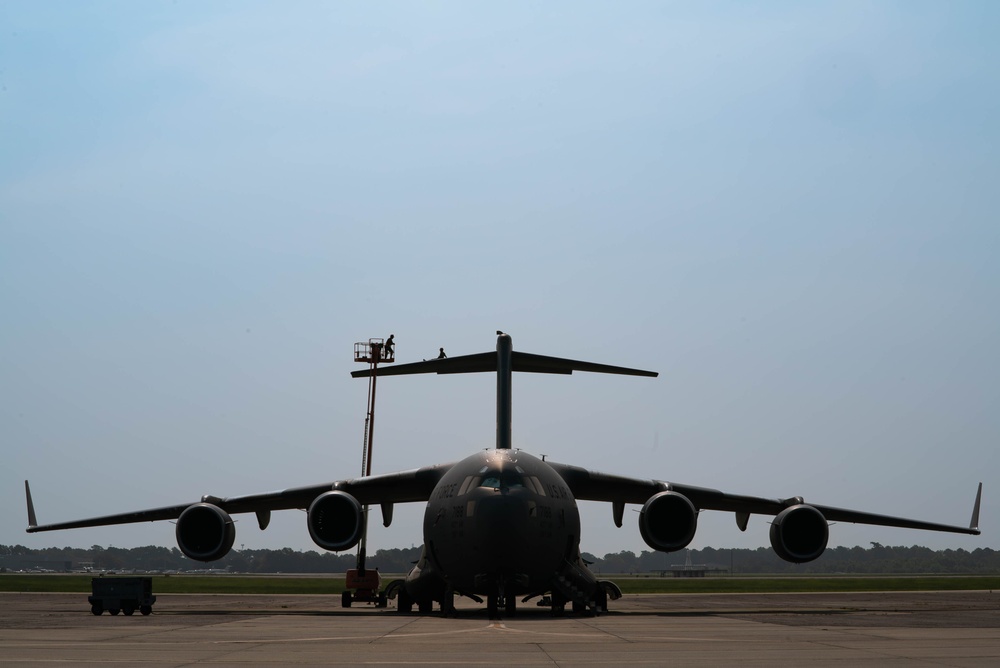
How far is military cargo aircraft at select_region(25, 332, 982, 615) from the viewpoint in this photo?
2084cm

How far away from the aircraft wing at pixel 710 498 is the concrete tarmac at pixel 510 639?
4010 mm

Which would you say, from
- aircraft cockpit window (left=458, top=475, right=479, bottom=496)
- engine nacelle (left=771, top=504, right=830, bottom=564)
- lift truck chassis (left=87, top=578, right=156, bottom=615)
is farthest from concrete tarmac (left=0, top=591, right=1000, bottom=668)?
aircraft cockpit window (left=458, top=475, right=479, bottom=496)

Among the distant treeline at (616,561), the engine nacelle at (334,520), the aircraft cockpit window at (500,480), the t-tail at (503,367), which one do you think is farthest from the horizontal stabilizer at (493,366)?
the distant treeline at (616,561)

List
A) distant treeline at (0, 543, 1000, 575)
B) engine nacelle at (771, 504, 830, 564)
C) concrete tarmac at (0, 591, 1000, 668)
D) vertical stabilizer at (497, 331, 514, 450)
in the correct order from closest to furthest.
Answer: concrete tarmac at (0, 591, 1000, 668)
engine nacelle at (771, 504, 830, 564)
vertical stabilizer at (497, 331, 514, 450)
distant treeline at (0, 543, 1000, 575)

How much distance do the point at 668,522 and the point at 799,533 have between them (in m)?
3.06

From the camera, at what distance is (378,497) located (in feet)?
91.1

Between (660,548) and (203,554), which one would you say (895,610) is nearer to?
(660,548)

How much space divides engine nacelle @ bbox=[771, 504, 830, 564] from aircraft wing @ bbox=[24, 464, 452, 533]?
7.48 m

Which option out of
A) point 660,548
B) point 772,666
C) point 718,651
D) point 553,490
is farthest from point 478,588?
point 772,666

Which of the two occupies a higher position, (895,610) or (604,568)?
(895,610)

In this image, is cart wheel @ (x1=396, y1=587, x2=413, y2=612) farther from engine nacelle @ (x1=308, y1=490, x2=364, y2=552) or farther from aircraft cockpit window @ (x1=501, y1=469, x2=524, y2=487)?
aircraft cockpit window @ (x1=501, y1=469, x2=524, y2=487)

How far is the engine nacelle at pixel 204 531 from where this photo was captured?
24812 millimetres

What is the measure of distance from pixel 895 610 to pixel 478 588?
8963mm

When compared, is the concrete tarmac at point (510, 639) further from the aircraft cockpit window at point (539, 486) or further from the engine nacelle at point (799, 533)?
the aircraft cockpit window at point (539, 486)
